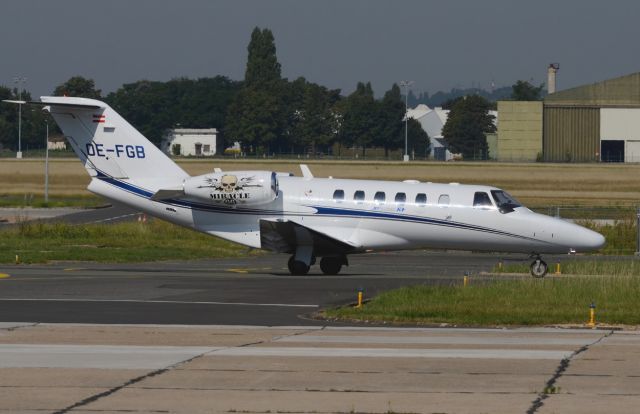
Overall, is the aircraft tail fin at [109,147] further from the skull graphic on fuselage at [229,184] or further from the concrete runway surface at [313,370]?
the concrete runway surface at [313,370]

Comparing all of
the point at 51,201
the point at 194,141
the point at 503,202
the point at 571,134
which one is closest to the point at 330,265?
the point at 503,202

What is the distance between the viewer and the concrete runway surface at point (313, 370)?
1418 cm

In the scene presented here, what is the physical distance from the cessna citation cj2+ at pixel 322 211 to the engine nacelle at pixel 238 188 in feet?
0.09

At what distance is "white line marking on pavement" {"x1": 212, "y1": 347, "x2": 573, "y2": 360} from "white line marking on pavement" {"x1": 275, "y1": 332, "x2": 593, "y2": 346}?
1003mm

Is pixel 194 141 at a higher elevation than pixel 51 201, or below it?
higher

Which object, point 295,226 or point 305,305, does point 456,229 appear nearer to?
point 295,226

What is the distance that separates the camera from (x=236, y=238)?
113 ft

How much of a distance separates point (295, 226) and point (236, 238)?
6.94 ft

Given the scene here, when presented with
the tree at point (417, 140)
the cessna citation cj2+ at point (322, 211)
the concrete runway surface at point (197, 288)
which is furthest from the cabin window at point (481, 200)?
the tree at point (417, 140)

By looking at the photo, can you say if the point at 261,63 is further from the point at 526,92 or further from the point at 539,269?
the point at 539,269

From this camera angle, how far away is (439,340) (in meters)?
20.2

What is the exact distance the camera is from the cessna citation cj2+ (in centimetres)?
3366

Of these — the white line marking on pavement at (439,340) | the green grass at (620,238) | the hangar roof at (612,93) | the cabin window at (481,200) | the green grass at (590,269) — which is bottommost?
the white line marking on pavement at (439,340)

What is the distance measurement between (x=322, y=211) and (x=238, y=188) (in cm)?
248
